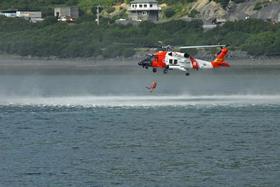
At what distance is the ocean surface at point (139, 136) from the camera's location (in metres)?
58.3

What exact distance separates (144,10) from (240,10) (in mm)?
10327

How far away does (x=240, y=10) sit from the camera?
170125mm

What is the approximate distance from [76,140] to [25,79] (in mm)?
63743

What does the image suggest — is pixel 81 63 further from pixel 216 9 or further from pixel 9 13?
pixel 9 13

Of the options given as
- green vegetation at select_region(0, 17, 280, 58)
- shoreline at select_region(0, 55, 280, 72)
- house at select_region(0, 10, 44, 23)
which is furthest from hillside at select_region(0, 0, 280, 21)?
shoreline at select_region(0, 55, 280, 72)

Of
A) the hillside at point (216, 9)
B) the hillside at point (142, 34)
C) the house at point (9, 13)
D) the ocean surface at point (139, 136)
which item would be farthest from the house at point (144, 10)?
the ocean surface at point (139, 136)

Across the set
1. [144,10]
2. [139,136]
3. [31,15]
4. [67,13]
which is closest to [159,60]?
[139,136]

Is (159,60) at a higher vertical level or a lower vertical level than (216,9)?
higher

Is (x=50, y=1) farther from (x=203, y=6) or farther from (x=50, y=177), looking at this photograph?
(x=50, y=177)

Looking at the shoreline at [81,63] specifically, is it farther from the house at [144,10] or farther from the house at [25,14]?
the house at [144,10]

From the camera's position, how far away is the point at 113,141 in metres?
68.4

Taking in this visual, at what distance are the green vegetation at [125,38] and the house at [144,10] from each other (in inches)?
303

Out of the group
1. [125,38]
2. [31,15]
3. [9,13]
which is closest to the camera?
[125,38]

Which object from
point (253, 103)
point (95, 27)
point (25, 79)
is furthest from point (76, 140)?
point (95, 27)
